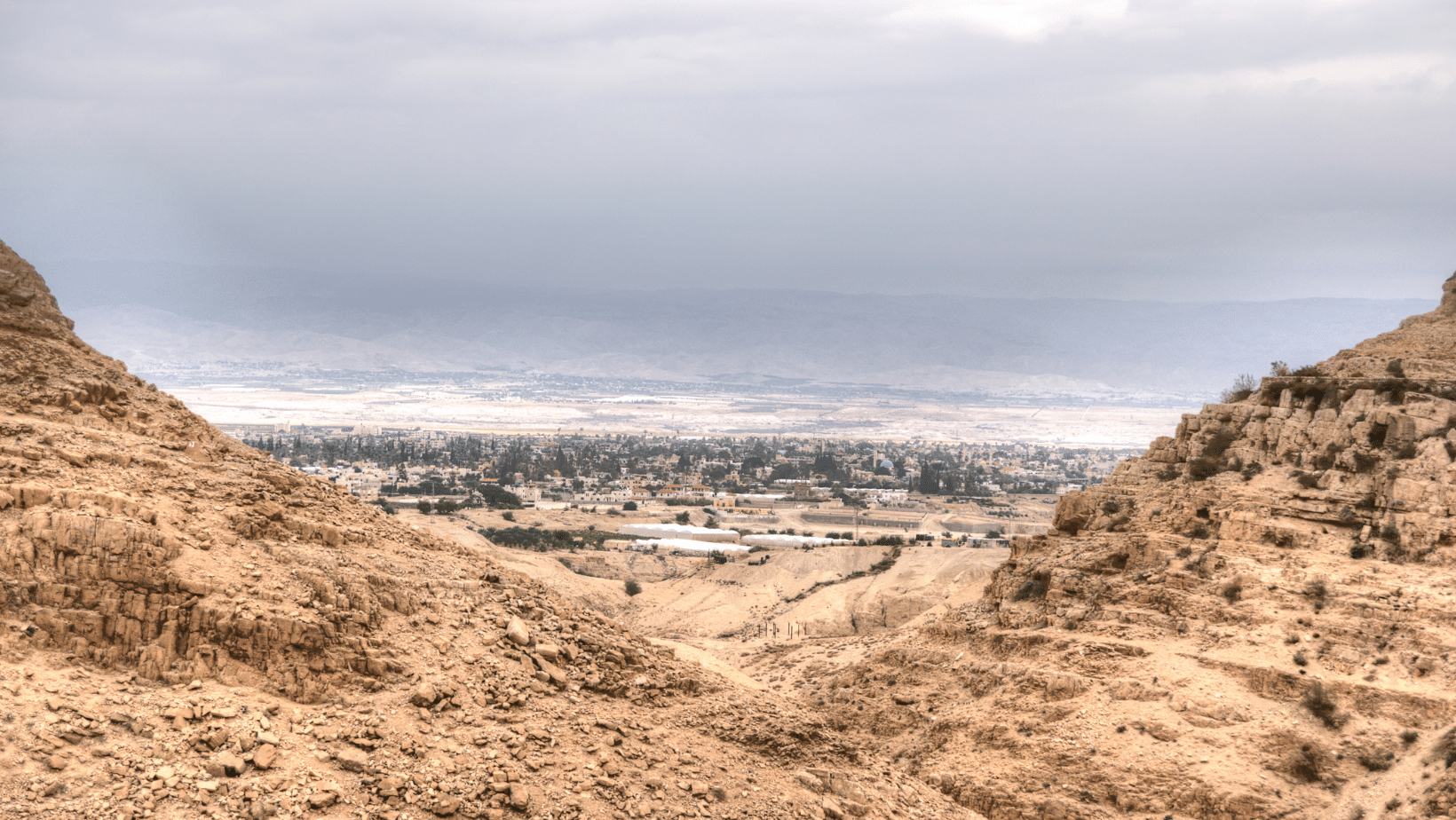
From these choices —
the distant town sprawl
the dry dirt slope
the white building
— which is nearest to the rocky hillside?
the dry dirt slope

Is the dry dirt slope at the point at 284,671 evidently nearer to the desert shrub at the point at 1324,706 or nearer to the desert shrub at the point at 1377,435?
the desert shrub at the point at 1324,706

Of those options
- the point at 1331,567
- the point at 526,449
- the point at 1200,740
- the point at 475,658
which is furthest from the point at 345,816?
the point at 526,449

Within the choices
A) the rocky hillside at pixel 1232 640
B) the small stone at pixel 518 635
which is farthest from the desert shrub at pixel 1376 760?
the small stone at pixel 518 635

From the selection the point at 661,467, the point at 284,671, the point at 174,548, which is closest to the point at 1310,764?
the point at 284,671

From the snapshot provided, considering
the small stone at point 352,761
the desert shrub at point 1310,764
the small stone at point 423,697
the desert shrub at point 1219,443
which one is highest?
the desert shrub at point 1219,443

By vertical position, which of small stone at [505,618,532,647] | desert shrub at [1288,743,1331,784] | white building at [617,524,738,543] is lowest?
white building at [617,524,738,543]

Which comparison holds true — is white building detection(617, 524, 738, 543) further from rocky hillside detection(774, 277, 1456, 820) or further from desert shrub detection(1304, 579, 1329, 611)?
desert shrub detection(1304, 579, 1329, 611)

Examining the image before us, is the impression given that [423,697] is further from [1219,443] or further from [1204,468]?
[1219,443]
